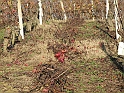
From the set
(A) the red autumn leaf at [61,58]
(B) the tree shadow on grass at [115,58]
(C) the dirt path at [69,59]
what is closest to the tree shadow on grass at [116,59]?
(B) the tree shadow on grass at [115,58]

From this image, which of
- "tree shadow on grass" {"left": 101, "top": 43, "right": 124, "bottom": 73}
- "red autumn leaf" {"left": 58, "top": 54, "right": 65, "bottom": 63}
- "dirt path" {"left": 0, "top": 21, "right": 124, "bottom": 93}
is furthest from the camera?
"red autumn leaf" {"left": 58, "top": 54, "right": 65, "bottom": 63}

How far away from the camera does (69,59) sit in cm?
1672

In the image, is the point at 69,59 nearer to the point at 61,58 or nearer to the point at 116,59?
the point at 61,58

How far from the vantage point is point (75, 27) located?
2661 cm

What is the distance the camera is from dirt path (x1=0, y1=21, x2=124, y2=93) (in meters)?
11.1

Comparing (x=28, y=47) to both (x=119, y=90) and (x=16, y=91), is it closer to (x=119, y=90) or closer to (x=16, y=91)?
(x=16, y=91)

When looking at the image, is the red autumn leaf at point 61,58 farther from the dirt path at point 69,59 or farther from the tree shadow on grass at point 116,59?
the tree shadow on grass at point 116,59

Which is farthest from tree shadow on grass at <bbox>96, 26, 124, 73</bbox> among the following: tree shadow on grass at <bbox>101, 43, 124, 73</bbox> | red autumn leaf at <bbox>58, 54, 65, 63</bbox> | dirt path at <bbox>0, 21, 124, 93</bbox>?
red autumn leaf at <bbox>58, 54, 65, 63</bbox>

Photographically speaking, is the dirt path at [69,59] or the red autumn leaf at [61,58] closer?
the dirt path at [69,59]

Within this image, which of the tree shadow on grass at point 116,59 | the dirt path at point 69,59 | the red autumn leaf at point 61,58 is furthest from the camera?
the red autumn leaf at point 61,58

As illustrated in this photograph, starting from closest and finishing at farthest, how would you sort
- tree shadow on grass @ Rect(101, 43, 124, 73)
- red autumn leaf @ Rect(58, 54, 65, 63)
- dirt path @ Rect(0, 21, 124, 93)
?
dirt path @ Rect(0, 21, 124, 93) < tree shadow on grass @ Rect(101, 43, 124, 73) < red autumn leaf @ Rect(58, 54, 65, 63)

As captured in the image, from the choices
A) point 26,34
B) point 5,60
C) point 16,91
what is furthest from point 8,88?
point 26,34

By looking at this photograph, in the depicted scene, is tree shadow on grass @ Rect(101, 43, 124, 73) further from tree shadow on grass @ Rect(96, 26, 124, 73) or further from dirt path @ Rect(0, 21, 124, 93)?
dirt path @ Rect(0, 21, 124, 93)

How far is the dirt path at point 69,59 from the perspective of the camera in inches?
436
